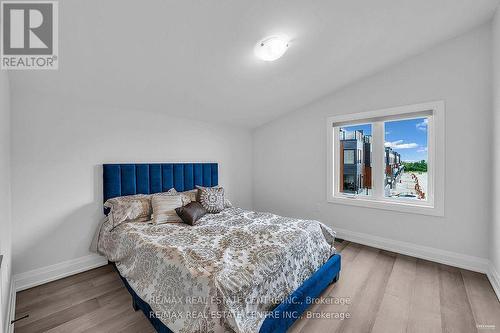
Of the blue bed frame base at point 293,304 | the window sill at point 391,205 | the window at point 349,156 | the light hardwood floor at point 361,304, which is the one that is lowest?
the light hardwood floor at point 361,304

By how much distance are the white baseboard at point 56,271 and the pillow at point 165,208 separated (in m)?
0.95

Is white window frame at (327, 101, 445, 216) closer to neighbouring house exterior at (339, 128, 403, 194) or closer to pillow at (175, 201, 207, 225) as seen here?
neighbouring house exterior at (339, 128, 403, 194)

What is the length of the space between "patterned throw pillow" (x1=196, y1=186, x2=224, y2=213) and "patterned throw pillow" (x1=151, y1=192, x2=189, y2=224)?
28cm

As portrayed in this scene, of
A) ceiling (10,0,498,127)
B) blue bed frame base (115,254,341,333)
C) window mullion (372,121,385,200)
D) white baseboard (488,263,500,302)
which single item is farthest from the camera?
window mullion (372,121,385,200)

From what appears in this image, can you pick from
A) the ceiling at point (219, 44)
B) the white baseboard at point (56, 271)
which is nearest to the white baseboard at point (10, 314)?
the white baseboard at point (56, 271)

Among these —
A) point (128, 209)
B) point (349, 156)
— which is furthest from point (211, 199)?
point (349, 156)

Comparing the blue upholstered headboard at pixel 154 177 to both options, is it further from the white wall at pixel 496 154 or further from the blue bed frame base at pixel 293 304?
the white wall at pixel 496 154

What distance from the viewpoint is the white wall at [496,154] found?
208 cm

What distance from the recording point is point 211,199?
2.88m

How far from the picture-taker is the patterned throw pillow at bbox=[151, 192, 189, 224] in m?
2.44

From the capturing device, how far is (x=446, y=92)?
2604 millimetres

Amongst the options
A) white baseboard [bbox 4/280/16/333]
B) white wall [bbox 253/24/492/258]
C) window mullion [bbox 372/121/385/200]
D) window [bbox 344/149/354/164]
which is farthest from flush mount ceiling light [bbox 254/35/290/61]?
white baseboard [bbox 4/280/16/333]

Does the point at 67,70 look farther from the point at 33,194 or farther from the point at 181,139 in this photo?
the point at 181,139

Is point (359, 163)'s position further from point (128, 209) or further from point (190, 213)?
A: point (128, 209)
